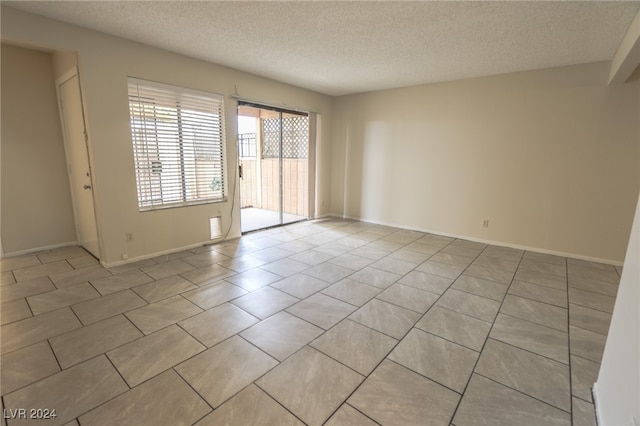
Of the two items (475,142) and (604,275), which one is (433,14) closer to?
(475,142)

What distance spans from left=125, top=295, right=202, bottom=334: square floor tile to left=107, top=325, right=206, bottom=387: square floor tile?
0.39 ft

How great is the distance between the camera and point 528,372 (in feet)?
6.09

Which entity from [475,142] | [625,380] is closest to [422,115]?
[475,142]

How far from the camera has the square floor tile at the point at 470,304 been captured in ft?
8.32

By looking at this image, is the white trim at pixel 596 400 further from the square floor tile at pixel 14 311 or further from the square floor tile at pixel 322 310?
the square floor tile at pixel 14 311

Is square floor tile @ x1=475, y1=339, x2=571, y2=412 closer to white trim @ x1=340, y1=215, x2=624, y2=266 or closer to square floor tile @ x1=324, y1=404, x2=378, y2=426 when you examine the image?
square floor tile @ x1=324, y1=404, x2=378, y2=426

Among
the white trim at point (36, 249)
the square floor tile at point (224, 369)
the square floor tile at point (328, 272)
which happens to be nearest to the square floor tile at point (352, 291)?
the square floor tile at point (328, 272)

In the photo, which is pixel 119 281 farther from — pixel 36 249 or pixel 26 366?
pixel 36 249

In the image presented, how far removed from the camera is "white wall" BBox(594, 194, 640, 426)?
1151mm

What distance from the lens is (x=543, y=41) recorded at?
3.03 m

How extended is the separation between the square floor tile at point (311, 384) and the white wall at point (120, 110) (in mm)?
2712

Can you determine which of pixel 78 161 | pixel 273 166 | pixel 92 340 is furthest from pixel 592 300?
pixel 78 161

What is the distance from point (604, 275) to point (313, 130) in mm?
4933

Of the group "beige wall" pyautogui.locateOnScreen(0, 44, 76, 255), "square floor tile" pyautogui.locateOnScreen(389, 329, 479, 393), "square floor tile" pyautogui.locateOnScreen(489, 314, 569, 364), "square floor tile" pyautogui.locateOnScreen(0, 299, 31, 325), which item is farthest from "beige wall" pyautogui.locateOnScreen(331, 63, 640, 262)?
"square floor tile" pyautogui.locateOnScreen(0, 299, 31, 325)
